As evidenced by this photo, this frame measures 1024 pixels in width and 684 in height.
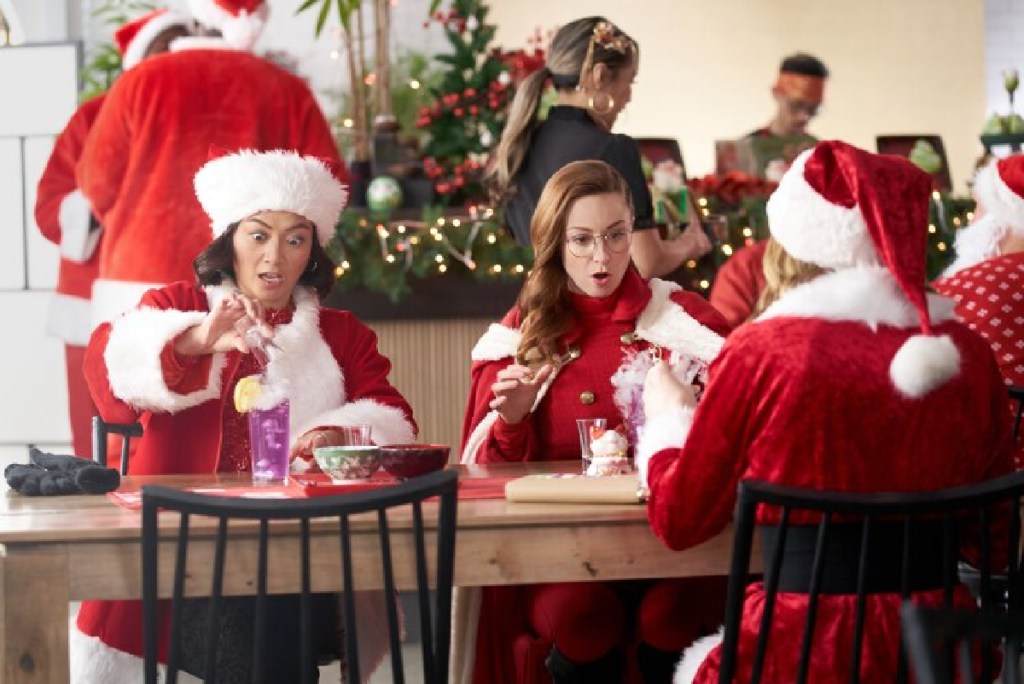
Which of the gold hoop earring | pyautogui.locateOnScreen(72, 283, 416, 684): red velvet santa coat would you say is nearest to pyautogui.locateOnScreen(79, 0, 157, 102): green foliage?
the gold hoop earring

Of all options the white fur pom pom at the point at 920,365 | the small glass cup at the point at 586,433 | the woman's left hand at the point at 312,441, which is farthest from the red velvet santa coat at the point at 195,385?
the white fur pom pom at the point at 920,365

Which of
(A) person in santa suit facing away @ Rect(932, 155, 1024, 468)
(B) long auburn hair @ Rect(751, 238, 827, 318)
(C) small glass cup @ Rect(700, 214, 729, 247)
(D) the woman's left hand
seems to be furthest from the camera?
(C) small glass cup @ Rect(700, 214, 729, 247)

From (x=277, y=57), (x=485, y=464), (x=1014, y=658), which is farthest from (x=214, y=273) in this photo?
(x=277, y=57)

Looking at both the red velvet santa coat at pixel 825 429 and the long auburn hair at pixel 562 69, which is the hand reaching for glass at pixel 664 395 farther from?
the long auburn hair at pixel 562 69

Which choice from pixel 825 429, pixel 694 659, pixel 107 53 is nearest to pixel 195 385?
pixel 694 659

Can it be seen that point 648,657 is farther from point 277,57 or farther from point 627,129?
point 627,129

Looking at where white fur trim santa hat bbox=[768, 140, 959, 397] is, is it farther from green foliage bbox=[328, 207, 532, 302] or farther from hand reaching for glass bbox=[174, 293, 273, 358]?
green foliage bbox=[328, 207, 532, 302]

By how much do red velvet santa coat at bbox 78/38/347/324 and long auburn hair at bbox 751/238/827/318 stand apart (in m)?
2.43

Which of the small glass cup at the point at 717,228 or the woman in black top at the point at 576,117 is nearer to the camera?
the woman in black top at the point at 576,117

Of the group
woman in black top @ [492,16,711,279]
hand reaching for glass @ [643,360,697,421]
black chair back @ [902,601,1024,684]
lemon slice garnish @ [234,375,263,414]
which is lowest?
black chair back @ [902,601,1024,684]

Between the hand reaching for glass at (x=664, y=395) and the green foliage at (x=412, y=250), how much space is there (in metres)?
2.56

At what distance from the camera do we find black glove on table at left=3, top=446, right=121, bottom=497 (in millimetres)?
2533

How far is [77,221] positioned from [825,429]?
3411 mm

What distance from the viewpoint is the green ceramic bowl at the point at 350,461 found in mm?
2443
